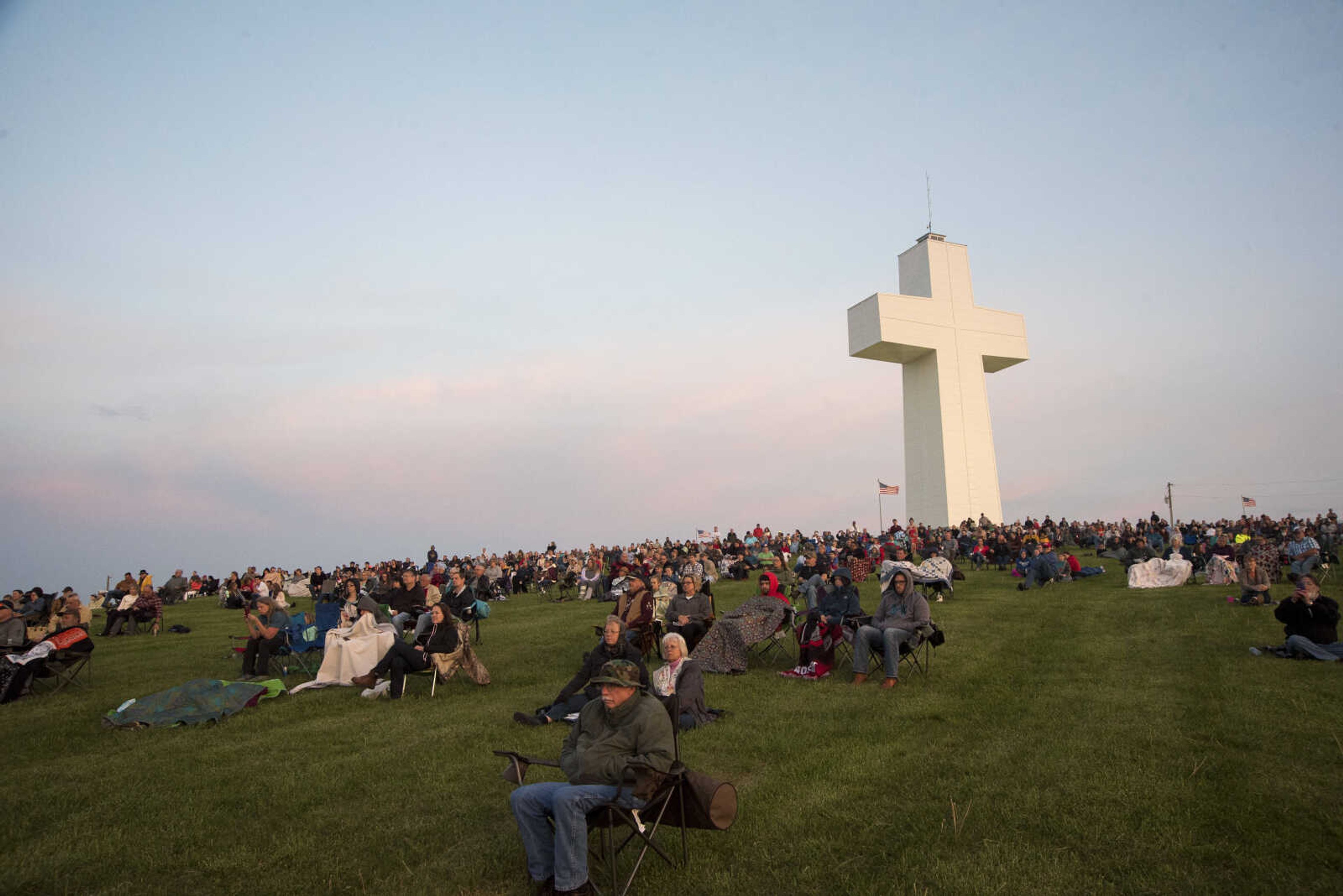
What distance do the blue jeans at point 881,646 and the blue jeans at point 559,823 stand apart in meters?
5.34

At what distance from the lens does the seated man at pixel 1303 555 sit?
1556 cm

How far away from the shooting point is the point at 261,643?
11.2 m

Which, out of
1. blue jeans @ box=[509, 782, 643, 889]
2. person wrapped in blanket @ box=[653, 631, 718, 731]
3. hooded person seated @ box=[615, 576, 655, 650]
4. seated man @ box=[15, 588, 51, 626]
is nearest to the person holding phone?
hooded person seated @ box=[615, 576, 655, 650]

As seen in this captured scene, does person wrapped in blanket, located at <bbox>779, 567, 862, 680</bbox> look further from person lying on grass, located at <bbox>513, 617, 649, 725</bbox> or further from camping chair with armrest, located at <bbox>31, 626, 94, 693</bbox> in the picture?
camping chair with armrest, located at <bbox>31, 626, 94, 693</bbox>

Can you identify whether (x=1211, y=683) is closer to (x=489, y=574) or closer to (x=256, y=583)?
(x=489, y=574)

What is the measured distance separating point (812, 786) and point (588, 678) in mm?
3165

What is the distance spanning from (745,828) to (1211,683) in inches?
238

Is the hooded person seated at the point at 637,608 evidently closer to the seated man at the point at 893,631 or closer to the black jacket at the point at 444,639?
the black jacket at the point at 444,639

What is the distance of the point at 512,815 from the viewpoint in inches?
218

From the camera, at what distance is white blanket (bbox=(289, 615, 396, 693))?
33.7ft

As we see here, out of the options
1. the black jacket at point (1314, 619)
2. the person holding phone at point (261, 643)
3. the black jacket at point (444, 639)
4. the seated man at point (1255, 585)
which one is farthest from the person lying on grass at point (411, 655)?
the seated man at point (1255, 585)

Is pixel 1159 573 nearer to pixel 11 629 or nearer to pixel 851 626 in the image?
pixel 851 626

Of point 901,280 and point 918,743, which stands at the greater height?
point 901,280

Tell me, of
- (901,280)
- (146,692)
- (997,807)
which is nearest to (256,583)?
(146,692)
